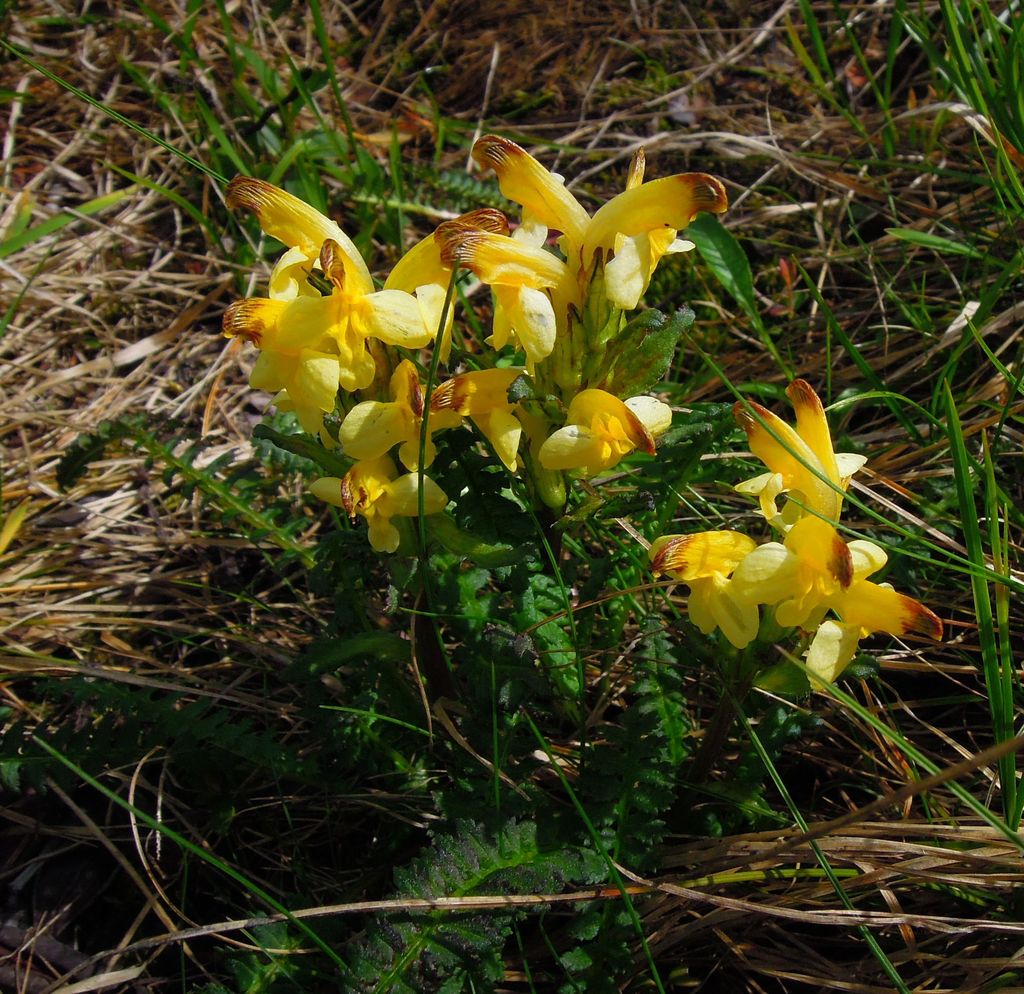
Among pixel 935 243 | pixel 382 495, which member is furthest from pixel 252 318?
pixel 935 243

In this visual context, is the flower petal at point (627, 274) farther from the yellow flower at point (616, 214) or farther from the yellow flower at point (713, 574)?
the yellow flower at point (713, 574)

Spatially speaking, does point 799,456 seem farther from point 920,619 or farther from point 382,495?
point 382,495

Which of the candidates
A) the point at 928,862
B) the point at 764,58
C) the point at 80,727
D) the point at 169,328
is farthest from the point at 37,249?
the point at 928,862

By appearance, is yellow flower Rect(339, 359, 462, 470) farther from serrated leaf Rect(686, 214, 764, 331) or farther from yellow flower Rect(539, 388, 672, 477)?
serrated leaf Rect(686, 214, 764, 331)

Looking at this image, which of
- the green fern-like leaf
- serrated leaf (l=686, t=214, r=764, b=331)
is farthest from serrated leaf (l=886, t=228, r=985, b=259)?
the green fern-like leaf

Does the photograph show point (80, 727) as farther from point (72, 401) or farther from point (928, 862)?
point (928, 862)

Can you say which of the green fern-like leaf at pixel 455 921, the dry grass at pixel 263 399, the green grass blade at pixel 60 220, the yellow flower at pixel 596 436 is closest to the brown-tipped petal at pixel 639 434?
the yellow flower at pixel 596 436
